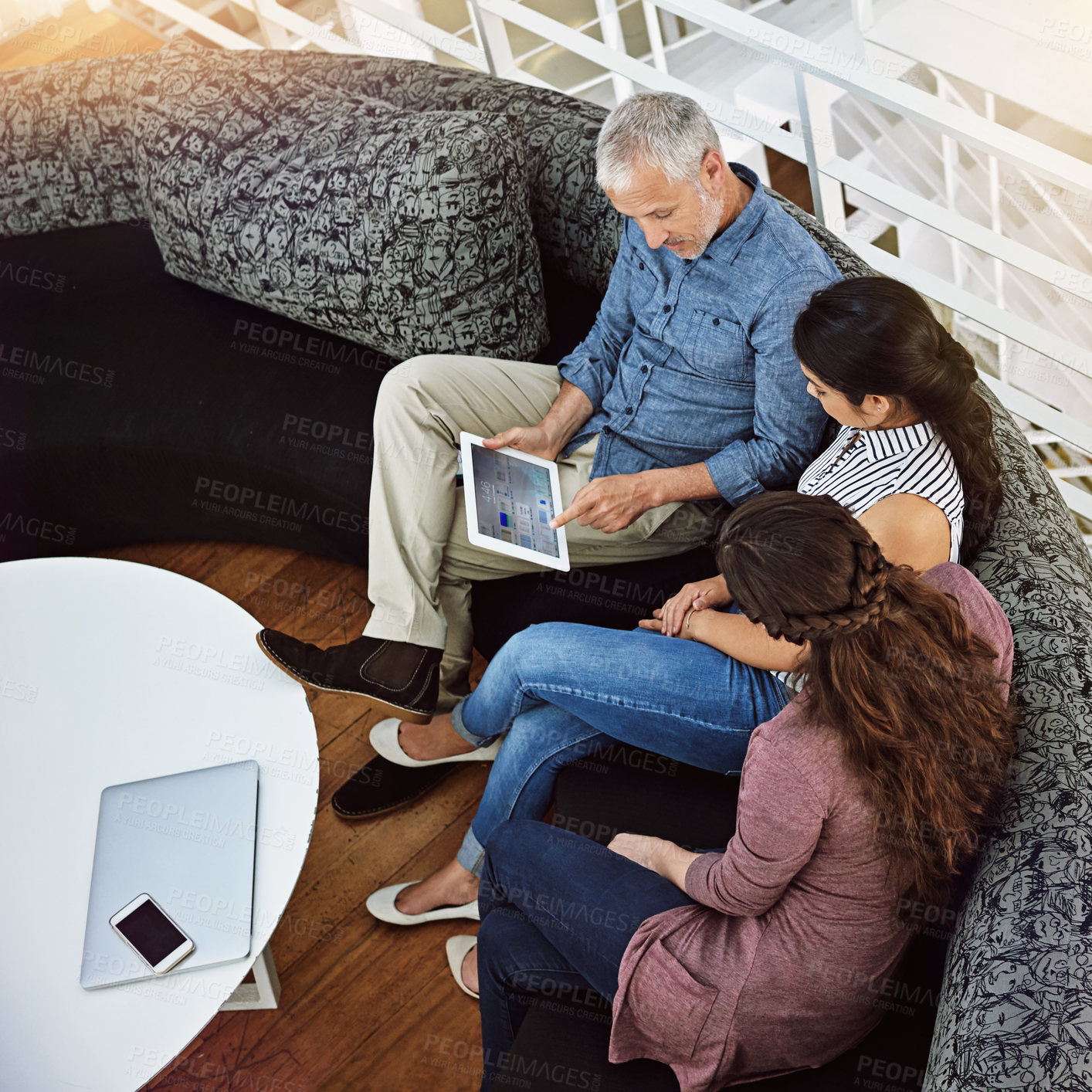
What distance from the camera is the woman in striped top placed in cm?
121

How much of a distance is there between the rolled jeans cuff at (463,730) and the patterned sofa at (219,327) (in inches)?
4.9

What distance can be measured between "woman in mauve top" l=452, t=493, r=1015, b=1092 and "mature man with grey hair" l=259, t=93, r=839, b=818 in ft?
1.66

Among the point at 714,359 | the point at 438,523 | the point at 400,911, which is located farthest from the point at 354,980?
the point at 714,359

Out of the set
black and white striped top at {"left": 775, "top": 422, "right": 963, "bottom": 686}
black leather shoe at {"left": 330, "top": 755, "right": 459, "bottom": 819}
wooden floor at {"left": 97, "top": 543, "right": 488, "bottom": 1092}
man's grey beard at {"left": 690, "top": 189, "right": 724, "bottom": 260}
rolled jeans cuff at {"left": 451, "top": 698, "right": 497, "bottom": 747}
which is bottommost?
wooden floor at {"left": 97, "top": 543, "right": 488, "bottom": 1092}

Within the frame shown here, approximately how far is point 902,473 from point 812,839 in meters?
0.49

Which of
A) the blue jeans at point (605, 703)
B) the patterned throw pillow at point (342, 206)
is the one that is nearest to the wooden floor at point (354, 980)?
the blue jeans at point (605, 703)

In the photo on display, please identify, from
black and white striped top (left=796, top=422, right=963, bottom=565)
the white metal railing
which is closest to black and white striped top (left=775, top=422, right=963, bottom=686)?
black and white striped top (left=796, top=422, right=963, bottom=565)

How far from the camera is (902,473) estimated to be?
4.10ft

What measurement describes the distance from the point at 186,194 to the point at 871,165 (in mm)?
2622

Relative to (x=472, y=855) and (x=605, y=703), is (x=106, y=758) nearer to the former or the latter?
(x=472, y=855)

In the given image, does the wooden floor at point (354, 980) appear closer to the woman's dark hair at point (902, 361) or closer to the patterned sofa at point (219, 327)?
the patterned sofa at point (219, 327)

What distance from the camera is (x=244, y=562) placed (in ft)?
7.47

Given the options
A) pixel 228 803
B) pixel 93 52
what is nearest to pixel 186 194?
pixel 228 803

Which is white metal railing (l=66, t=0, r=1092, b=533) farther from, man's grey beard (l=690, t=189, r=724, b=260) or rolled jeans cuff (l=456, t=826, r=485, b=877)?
rolled jeans cuff (l=456, t=826, r=485, b=877)
